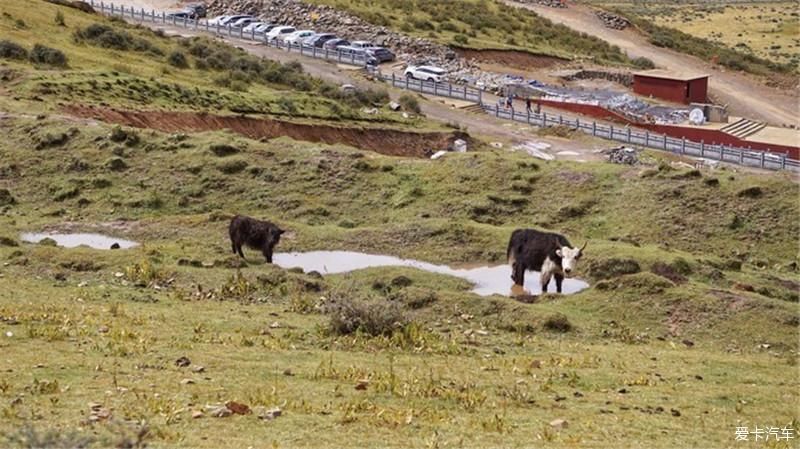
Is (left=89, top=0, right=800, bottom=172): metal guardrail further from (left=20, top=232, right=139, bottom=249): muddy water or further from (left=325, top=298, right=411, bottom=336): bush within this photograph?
(left=325, top=298, right=411, bottom=336): bush

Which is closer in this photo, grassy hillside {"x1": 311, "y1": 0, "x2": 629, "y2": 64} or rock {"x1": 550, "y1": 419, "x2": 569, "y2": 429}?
rock {"x1": 550, "y1": 419, "x2": 569, "y2": 429}

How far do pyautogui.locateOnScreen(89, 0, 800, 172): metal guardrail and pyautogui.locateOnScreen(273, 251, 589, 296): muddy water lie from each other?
2595 centimetres

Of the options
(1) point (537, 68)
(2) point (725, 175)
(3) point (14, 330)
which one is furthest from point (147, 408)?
(1) point (537, 68)

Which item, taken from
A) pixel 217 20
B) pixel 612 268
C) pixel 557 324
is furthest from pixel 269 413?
pixel 217 20

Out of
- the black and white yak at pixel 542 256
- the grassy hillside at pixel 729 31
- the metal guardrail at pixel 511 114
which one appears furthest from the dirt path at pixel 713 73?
the black and white yak at pixel 542 256

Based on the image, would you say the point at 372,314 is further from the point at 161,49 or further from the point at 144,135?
the point at 161,49

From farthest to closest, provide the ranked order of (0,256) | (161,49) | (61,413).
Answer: (161,49) → (0,256) → (61,413)

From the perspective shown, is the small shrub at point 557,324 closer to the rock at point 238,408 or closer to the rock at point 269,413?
the rock at point 269,413

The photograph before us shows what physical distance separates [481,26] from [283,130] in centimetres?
4895

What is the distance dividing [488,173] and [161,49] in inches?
1241

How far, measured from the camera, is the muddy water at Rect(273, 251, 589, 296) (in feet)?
79.8

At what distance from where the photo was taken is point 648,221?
29781 mm

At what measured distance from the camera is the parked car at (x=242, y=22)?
80613 mm

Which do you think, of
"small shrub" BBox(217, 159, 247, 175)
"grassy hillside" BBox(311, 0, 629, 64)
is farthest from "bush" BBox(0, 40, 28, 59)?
"grassy hillside" BBox(311, 0, 629, 64)
